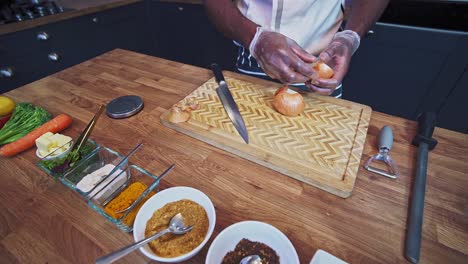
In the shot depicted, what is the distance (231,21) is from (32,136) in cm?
77

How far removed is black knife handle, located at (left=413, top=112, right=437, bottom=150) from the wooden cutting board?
0.13m

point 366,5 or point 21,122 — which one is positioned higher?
point 366,5

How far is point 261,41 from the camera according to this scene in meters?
0.77

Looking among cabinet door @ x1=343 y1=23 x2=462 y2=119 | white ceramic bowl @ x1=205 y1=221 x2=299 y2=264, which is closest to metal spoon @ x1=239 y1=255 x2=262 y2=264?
white ceramic bowl @ x1=205 y1=221 x2=299 y2=264

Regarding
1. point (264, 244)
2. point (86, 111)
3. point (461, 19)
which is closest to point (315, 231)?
point (264, 244)

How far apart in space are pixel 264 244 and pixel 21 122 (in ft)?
2.75

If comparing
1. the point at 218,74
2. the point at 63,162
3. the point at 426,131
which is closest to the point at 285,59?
the point at 218,74

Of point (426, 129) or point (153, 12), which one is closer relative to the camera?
point (426, 129)

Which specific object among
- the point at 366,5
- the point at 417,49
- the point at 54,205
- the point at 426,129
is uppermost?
the point at 366,5

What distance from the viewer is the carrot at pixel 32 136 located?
2.12ft

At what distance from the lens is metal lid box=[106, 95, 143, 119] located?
79 cm

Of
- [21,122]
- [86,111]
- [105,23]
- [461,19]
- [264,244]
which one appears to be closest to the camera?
[264,244]

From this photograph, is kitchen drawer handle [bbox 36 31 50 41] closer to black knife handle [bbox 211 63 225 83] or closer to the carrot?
the carrot

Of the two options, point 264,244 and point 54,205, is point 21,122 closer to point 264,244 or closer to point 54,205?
point 54,205
